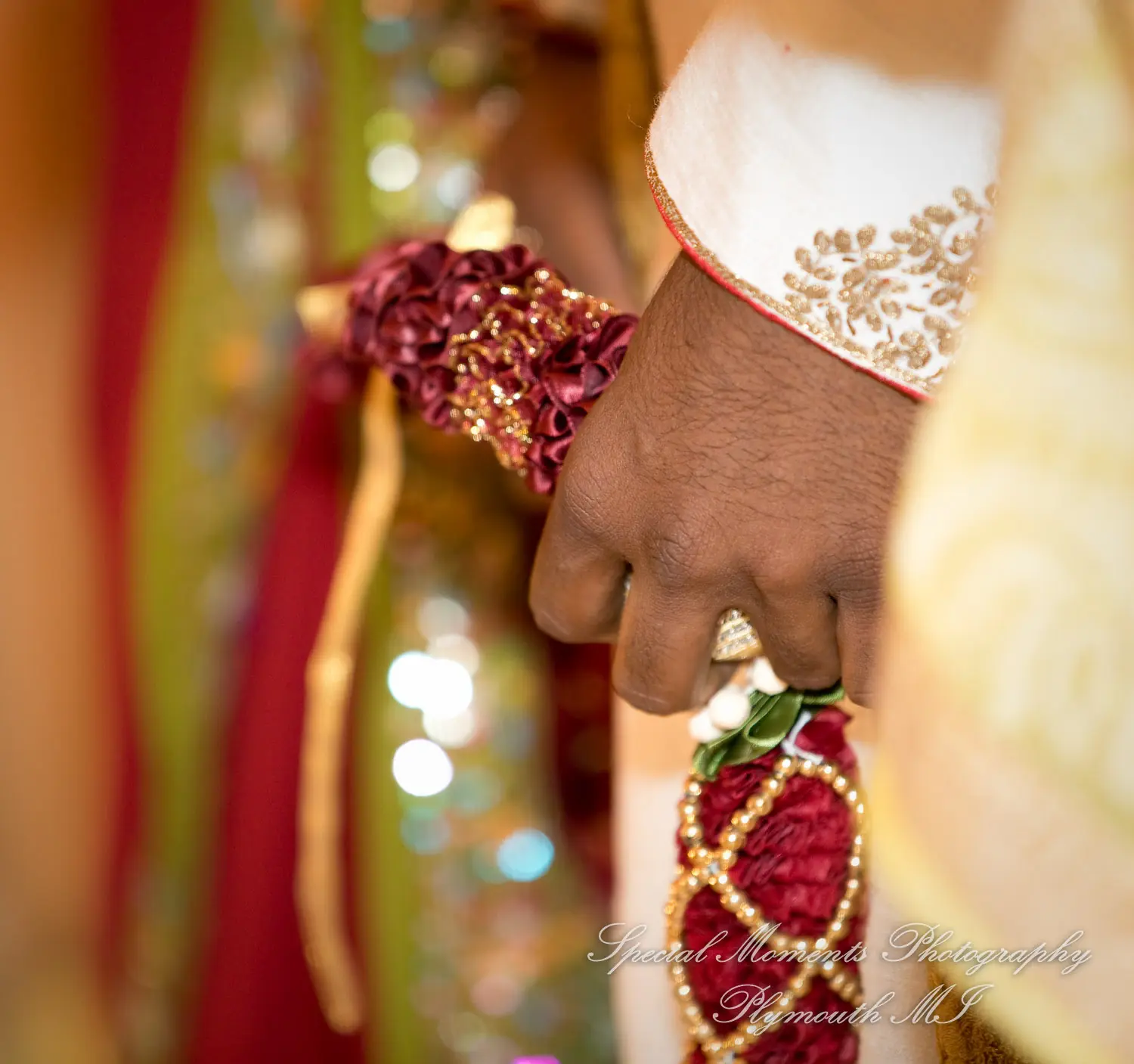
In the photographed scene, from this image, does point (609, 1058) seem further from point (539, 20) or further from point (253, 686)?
point (539, 20)

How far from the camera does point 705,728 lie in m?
0.38

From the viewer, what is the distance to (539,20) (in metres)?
0.69

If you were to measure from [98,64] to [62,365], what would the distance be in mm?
193

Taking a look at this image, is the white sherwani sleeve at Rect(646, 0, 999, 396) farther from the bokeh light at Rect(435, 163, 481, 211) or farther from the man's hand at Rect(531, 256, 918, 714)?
the bokeh light at Rect(435, 163, 481, 211)

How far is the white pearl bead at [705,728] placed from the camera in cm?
37

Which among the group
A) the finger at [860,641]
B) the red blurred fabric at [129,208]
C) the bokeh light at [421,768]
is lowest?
the bokeh light at [421,768]

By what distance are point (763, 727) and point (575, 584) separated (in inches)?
3.5

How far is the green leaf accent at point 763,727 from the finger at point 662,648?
0.03 metres

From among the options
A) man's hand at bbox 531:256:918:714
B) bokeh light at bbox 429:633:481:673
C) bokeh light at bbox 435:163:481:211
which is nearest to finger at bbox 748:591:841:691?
man's hand at bbox 531:256:918:714

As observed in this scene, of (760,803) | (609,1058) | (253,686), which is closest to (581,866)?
(609,1058)

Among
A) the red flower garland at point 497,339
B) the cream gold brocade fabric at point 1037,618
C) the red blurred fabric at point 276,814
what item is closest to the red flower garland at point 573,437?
the red flower garland at point 497,339

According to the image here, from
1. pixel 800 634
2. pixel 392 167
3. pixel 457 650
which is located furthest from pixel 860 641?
pixel 392 167

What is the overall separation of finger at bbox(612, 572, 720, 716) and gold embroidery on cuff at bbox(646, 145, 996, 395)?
9 centimetres

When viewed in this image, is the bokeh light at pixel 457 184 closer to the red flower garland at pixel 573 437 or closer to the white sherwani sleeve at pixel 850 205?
the red flower garland at pixel 573 437
